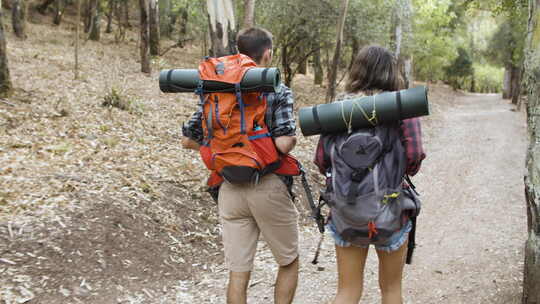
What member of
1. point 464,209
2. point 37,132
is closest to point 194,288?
point 37,132

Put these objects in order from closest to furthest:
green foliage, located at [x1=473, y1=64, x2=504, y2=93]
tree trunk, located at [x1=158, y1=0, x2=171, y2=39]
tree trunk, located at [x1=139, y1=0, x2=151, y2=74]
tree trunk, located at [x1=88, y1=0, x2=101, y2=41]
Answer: tree trunk, located at [x1=139, y1=0, x2=151, y2=74] → tree trunk, located at [x1=88, y1=0, x2=101, y2=41] → tree trunk, located at [x1=158, y1=0, x2=171, y2=39] → green foliage, located at [x1=473, y1=64, x2=504, y2=93]

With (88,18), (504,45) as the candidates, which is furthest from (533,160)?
(504,45)

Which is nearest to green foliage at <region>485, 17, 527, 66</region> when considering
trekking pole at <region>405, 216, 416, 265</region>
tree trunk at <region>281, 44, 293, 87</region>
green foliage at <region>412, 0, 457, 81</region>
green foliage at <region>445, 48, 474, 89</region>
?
green foliage at <region>412, 0, 457, 81</region>

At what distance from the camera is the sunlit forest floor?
13.8 ft

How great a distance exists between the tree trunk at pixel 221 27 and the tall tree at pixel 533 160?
15.5ft

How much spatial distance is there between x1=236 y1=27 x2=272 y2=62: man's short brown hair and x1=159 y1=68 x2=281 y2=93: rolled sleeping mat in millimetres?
304

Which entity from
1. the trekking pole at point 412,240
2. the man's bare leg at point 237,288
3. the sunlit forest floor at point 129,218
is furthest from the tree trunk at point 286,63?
the trekking pole at point 412,240

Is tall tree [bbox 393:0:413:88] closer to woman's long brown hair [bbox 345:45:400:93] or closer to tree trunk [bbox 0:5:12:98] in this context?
tree trunk [bbox 0:5:12:98]

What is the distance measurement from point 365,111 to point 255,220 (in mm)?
1093

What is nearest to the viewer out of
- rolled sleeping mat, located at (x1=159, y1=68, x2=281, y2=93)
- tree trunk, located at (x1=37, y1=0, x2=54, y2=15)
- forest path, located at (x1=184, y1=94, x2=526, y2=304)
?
rolled sleeping mat, located at (x1=159, y1=68, x2=281, y2=93)

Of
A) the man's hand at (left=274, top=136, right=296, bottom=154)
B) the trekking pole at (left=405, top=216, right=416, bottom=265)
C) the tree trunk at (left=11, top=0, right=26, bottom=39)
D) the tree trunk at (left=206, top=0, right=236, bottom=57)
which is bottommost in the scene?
the trekking pole at (left=405, top=216, right=416, bottom=265)

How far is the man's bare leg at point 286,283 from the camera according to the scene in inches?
126

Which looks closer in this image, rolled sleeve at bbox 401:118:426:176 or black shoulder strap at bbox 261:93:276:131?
rolled sleeve at bbox 401:118:426:176

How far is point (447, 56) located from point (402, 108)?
31933 millimetres
